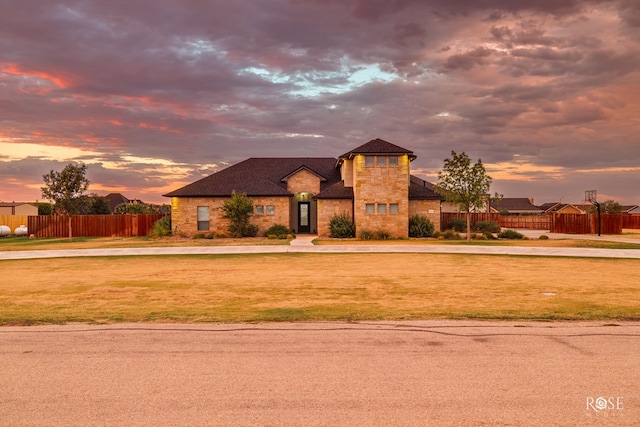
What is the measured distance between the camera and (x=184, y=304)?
1113 cm

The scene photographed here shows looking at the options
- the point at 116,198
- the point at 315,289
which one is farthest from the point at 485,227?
the point at 116,198

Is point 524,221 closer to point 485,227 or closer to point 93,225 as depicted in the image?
point 485,227

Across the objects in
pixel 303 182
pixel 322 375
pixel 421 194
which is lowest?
pixel 322 375

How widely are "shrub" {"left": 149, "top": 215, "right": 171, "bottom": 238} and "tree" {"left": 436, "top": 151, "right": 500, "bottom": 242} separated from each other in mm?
21756

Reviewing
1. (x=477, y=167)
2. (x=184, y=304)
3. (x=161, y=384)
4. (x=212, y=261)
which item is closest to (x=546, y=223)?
(x=477, y=167)

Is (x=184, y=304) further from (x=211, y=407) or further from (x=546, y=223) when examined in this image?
(x=546, y=223)

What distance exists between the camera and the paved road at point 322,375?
16.2 feet

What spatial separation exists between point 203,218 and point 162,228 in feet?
10.8

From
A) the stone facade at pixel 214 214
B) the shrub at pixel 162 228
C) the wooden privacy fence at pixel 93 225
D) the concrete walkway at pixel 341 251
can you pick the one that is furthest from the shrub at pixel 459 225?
the wooden privacy fence at pixel 93 225

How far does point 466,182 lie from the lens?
3356 cm

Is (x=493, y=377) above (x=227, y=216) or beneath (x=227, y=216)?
beneath

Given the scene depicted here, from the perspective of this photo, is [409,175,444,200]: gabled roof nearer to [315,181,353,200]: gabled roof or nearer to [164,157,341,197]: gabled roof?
[315,181,353,200]: gabled roof

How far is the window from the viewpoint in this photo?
38312 mm

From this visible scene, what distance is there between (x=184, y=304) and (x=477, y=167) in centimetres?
2711
